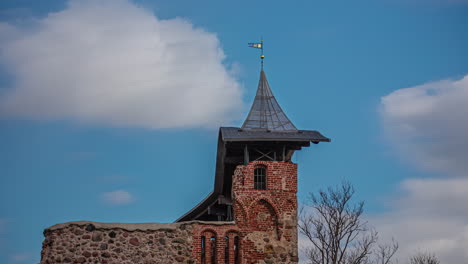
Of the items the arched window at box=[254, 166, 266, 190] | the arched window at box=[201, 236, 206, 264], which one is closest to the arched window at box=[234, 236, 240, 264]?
the arched window at box=[201, 236, 206, 264]

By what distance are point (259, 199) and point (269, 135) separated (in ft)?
8.45

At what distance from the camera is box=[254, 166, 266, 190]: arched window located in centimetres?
2739

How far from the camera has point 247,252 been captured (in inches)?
1034

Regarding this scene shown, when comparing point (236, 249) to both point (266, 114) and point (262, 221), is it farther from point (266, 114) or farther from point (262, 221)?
point (266, 114)

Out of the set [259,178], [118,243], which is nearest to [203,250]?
[118,243]

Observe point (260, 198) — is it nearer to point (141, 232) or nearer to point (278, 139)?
point (278, 139)

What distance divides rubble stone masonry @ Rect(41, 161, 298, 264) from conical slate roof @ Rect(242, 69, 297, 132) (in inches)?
75.7

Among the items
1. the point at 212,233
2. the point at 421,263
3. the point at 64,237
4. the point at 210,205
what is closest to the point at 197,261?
the point at 212,233

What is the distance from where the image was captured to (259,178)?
90.2 feet

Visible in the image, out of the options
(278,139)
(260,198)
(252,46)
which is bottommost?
(260,198)

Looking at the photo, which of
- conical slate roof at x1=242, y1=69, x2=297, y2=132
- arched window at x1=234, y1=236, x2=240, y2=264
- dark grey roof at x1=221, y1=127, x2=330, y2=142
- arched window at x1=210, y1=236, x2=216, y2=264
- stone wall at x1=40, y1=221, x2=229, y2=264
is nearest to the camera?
stone wall at x1=40, y1=221, x2=229, y2=264

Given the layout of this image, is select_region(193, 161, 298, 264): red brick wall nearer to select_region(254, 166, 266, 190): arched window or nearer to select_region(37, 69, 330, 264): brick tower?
select_region(37, 69, 330, 264): brick tower

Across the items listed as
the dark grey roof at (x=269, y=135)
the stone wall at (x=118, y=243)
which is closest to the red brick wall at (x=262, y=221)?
the stone wall at (x=118, y=243)

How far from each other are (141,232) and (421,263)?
2484cm
